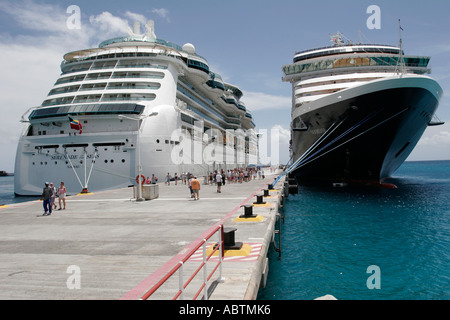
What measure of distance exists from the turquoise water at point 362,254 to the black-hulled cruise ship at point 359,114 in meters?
7.20

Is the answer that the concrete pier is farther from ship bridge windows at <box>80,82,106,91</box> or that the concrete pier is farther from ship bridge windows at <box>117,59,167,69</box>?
ship bridge windows at <box>117,59,167,69</box>

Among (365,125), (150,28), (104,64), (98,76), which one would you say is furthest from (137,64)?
(365,125)

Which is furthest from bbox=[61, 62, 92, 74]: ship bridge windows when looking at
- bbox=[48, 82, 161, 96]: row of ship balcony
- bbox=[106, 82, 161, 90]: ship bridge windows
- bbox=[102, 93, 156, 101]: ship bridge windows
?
bbox=[102, 93, 156, 101]: ship bridge windows

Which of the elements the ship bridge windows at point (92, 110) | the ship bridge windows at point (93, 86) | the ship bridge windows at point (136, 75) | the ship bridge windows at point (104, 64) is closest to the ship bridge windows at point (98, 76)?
the ship bridge windows at point (136, 75)

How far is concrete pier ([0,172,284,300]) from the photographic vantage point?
17.0ft

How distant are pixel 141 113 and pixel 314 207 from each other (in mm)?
17387

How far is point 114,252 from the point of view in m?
7.43

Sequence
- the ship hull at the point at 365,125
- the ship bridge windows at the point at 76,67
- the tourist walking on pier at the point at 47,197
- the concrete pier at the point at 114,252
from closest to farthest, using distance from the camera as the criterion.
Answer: the concrete pier at the point at 114,252, the tourist walking on pier at the point at 47,197, the ship hull at the point at 365,125, the ship bridge windows at the point at 76,67

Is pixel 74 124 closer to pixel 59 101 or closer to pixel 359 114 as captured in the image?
pixel 59 101

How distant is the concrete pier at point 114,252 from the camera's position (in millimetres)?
5191

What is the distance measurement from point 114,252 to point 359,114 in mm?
21823

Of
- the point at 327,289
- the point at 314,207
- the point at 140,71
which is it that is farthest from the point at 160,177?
the point at 327,289

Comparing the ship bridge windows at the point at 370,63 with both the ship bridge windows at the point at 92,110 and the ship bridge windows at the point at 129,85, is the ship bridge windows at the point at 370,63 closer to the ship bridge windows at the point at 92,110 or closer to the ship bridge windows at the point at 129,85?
the ship bridge windows at the point at 129,85

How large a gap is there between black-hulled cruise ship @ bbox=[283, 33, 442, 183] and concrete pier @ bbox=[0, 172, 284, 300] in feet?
46.7
